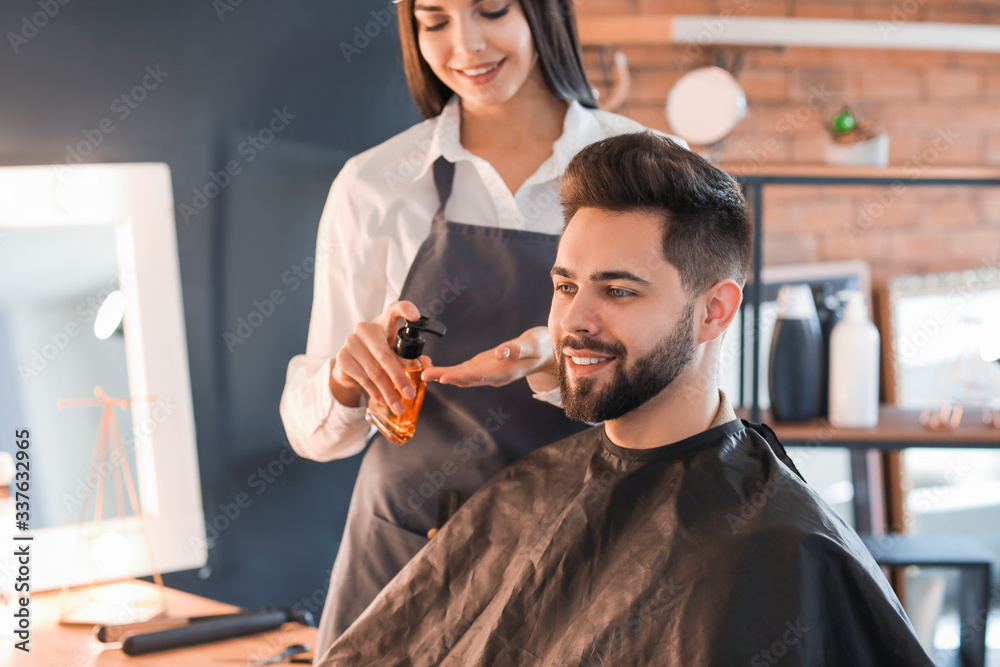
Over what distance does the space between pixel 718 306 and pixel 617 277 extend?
18 cm

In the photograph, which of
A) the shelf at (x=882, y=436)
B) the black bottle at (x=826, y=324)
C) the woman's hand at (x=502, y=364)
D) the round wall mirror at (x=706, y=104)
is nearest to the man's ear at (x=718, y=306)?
the woman's hand at (x=502, y=364)

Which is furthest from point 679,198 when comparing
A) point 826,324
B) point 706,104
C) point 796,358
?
point 706,104

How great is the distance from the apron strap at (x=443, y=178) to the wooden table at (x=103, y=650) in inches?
34.1

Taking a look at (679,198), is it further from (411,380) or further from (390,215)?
(390,215)

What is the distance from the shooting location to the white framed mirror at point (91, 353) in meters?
1.72

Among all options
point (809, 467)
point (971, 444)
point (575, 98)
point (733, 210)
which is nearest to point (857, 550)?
point (733, 210)

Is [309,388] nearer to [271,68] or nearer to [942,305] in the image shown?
[271,68]

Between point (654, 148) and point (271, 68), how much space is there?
124 cm

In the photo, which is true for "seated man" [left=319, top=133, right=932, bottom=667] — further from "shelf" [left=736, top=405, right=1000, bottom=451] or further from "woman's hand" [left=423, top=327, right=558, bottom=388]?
"shelf" [left=736, top=405, right=1000, bottom=451]

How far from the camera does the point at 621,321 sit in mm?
1236

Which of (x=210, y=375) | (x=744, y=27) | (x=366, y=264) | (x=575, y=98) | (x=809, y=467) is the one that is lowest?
(x=809, y=467)

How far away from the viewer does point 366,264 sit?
163cm

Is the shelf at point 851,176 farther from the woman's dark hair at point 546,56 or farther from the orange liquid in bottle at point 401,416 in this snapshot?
the orange liquid in bottle at point 401,416

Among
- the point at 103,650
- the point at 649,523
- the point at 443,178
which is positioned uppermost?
the point at 443,178
